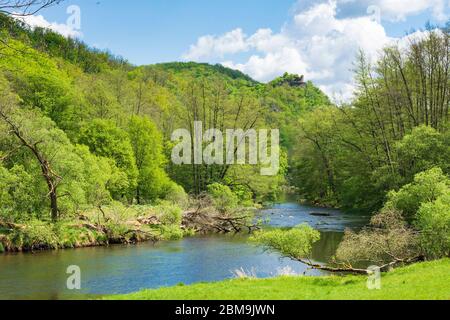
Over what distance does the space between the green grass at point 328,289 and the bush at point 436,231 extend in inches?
71.5

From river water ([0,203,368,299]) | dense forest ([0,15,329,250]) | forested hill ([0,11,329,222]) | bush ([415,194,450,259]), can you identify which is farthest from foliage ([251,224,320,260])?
forested hill ([0,11,329,222])

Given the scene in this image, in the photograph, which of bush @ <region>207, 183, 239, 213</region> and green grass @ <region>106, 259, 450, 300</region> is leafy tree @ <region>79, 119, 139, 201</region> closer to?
bush @ <region>207, 183, 239, 213</region>

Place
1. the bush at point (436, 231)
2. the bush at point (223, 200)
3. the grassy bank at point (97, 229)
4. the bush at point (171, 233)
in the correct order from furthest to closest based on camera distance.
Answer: the bush at point (223, 200)
the bush at point (171, 233)
the grassy bank at point (97, 229)
the bush at point (436, 231)

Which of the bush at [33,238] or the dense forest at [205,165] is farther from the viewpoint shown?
the bush at [33,238]

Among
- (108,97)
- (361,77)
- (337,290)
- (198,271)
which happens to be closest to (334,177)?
(361,77)

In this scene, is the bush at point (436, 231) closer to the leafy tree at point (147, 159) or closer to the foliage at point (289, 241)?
the foliage at point (289, 241)

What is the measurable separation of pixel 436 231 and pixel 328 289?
21.7ft

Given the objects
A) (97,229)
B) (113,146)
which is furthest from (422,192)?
(113,146)

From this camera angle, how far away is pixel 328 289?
17.1m

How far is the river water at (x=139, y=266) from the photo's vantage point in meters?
22.6

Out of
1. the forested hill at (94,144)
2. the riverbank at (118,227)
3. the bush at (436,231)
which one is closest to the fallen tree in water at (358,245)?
the bush at (436,231)

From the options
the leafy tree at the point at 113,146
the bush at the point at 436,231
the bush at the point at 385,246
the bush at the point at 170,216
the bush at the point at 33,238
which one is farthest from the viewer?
the leafy tree at the point at 113,146

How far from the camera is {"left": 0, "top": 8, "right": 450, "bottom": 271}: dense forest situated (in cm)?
2691
